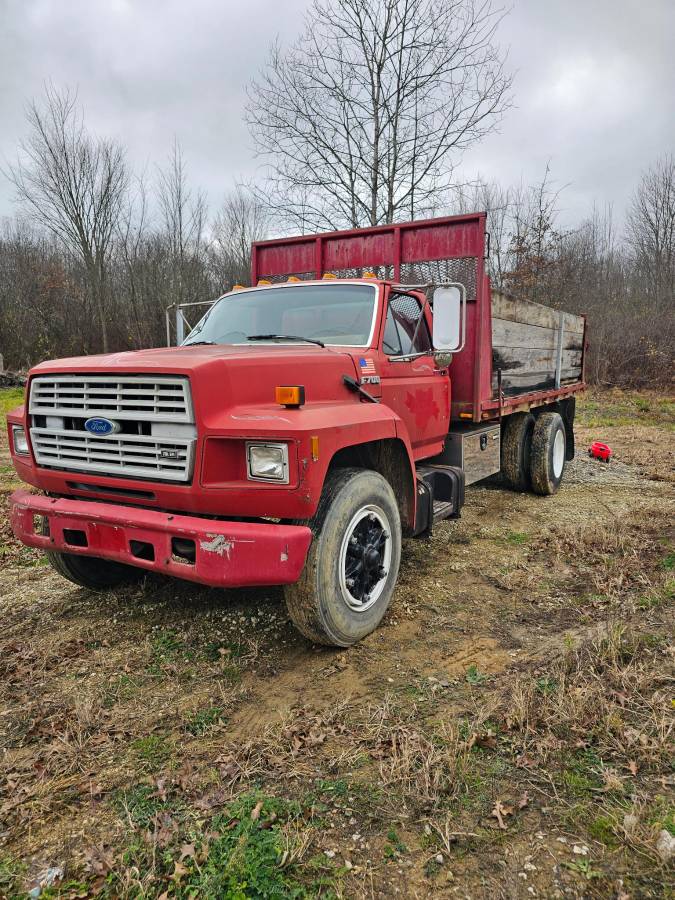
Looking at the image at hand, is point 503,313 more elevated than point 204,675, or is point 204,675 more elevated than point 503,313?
point 503,313

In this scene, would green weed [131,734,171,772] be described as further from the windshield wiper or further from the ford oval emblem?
the windshield wiper

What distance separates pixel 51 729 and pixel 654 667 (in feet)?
10.0

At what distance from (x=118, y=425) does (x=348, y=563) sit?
4.98 ft

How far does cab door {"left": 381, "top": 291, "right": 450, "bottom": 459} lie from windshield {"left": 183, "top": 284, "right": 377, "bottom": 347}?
8.0 inches

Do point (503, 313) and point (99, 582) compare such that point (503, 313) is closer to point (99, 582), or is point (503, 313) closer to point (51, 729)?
point (99, 582)

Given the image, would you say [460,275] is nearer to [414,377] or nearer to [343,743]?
[414,377]

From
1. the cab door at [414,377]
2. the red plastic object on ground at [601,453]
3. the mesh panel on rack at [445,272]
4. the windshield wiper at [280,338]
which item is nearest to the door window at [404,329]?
the cab door at [414,377]

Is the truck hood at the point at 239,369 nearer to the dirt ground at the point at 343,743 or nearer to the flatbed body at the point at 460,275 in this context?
the flatbed body at the point at 460,275

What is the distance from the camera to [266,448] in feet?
9.96

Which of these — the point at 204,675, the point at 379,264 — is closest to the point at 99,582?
the point at 204,675

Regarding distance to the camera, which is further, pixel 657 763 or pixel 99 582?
pixel 99 582

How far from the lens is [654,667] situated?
319 centimetres

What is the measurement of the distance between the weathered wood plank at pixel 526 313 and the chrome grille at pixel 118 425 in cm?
376

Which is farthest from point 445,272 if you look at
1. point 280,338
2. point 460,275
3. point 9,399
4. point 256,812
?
point 9,399
